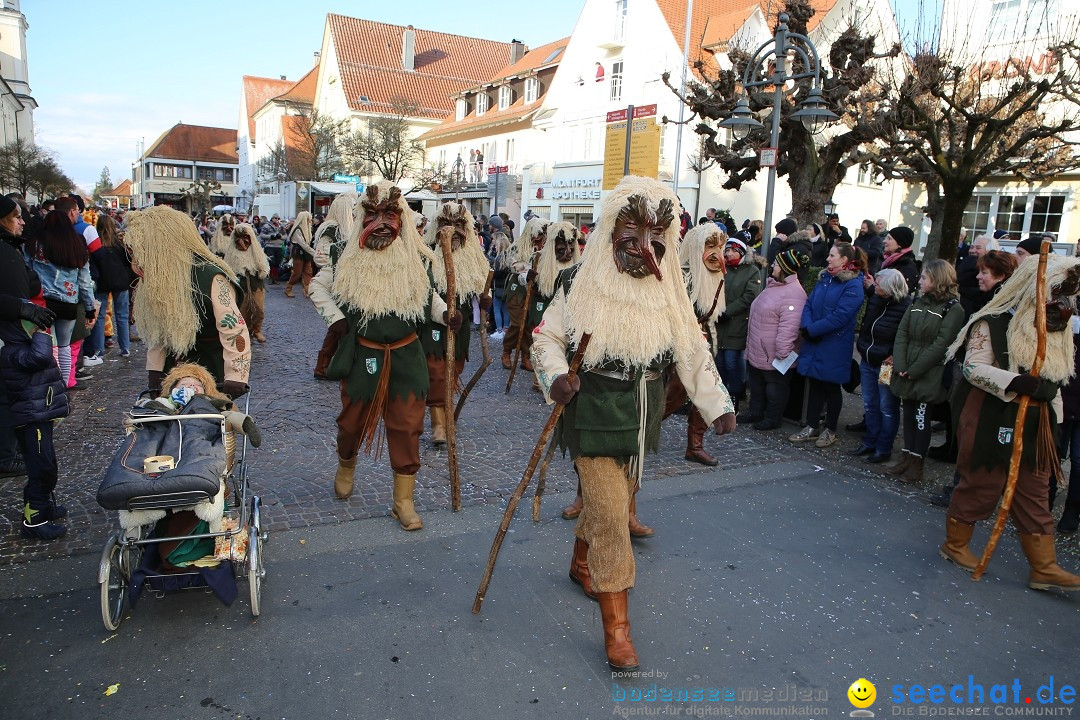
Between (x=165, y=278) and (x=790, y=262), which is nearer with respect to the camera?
(x=165, y=278)

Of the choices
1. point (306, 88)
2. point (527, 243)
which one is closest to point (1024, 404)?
point (527, 243)

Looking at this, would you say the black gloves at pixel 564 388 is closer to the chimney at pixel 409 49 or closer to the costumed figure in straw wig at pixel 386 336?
the costumed figure in straw wig at pixel 386 336

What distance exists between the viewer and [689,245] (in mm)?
6660

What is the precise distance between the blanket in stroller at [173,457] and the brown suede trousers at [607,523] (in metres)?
1.73

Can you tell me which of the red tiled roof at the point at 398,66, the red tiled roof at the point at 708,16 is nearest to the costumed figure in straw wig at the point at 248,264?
the red tiled roof at the point at 708,16

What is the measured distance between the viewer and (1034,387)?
13.1 feet

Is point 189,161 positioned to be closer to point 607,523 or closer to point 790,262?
point 790,262

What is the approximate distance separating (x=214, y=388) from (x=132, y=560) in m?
1.07

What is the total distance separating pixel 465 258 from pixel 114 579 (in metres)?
4.57

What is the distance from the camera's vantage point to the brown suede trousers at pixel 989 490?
4195mm

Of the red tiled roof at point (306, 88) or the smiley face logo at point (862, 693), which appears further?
the red tiled roof at point (306, 88)

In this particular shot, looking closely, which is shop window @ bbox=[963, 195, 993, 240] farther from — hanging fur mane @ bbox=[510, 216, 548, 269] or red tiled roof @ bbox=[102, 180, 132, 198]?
red tiled roof @ bbox=[102, 180, 132, 198]

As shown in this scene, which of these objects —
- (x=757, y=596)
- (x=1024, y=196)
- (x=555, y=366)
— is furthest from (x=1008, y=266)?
(x=1024, y=196)

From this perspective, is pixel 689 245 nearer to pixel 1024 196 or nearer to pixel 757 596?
pixel 757 596
